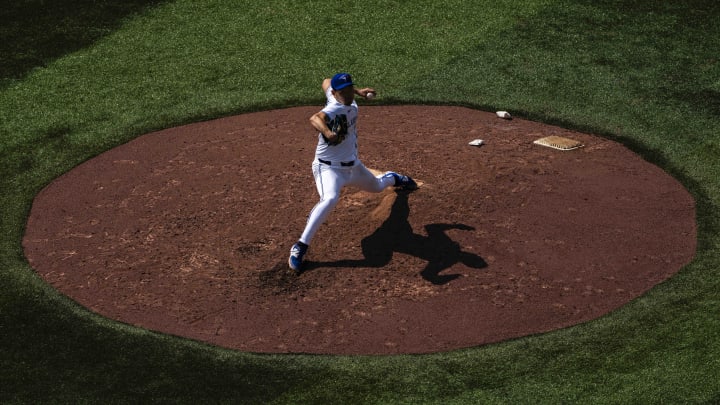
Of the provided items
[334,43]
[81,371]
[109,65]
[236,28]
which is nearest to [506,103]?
[334,43]

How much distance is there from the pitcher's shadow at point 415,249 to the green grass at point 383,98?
126cm

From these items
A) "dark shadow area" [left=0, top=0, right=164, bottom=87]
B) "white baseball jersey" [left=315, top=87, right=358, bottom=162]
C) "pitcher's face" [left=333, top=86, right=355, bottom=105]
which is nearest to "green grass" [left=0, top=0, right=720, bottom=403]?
"dark shadow area" [left=0, top=0, right=164, bottom=87]

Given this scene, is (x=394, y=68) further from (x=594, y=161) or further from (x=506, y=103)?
(x=594, y=161)

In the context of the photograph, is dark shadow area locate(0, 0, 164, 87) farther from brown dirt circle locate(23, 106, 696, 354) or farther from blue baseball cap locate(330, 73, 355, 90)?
blue baseball cap locate(330, 73, 355, 90)

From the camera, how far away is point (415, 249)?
10.0 m

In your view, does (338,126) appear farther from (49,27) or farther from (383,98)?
(49,27)

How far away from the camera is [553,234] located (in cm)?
1022

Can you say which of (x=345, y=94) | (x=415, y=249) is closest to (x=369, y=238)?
(x=415, y=249)

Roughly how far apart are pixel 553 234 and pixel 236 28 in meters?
7.12

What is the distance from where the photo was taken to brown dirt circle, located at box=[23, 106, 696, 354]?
361 inches

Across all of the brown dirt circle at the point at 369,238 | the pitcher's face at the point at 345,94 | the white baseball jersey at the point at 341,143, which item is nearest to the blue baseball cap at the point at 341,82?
the pitcher's face at the point at 345,94

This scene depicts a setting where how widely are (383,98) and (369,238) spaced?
3.70m

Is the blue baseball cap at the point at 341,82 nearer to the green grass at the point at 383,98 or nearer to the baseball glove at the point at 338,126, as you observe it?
the baseball glove at the point at 338,126

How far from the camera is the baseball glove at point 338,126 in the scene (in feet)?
31.7
